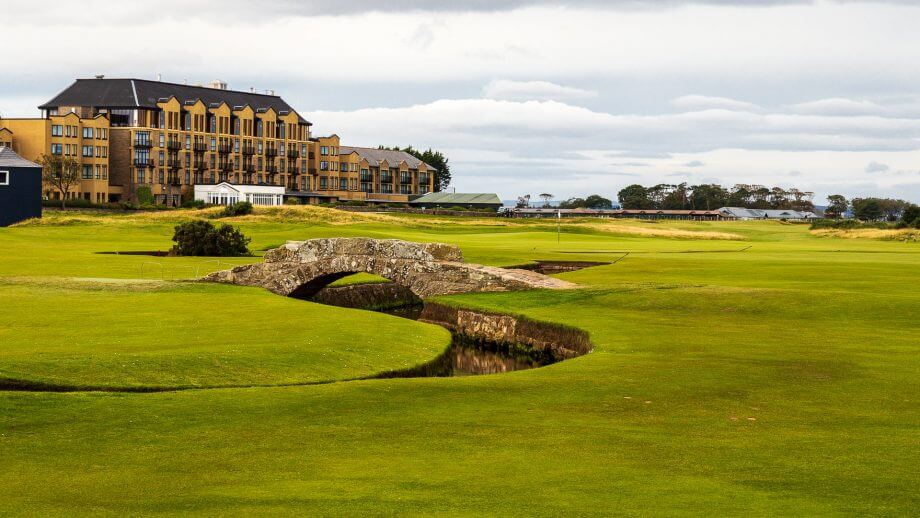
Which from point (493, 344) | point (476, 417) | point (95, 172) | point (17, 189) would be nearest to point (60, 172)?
point (95, 172)

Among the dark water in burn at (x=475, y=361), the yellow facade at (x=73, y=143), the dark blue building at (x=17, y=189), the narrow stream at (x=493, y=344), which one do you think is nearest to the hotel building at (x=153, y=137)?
the yellow facade at (x=73, y=143)

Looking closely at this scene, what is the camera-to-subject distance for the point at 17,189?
374ft

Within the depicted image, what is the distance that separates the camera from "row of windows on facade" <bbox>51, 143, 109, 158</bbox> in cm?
16062

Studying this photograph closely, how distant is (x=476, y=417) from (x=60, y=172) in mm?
145301

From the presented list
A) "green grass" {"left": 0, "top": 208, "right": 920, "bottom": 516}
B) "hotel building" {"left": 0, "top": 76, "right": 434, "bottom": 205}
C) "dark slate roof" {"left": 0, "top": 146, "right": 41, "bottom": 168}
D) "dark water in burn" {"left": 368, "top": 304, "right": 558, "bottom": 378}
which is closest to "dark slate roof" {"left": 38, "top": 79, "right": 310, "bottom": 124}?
"hotel building" {"left": 0, "top": 76, "right": 434, "bottom": 205}

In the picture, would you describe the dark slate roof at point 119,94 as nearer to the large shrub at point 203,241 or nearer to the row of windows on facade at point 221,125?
the row of windows on facade at point 221,125

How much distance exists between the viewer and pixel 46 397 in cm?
2220

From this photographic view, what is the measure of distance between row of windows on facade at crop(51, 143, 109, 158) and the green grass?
125 meters

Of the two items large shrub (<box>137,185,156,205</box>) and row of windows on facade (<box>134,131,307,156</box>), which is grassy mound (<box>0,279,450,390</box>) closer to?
large shrub (<box>137,185,156,205</box>)

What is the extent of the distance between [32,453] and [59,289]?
28095 mm

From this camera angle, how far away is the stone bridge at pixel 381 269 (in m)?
48.2

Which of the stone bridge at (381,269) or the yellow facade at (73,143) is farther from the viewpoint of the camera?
the yellow facade at (73,143)

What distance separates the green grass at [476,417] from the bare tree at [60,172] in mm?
118008

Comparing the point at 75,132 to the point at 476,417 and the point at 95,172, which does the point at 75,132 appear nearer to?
the point at 95,172
